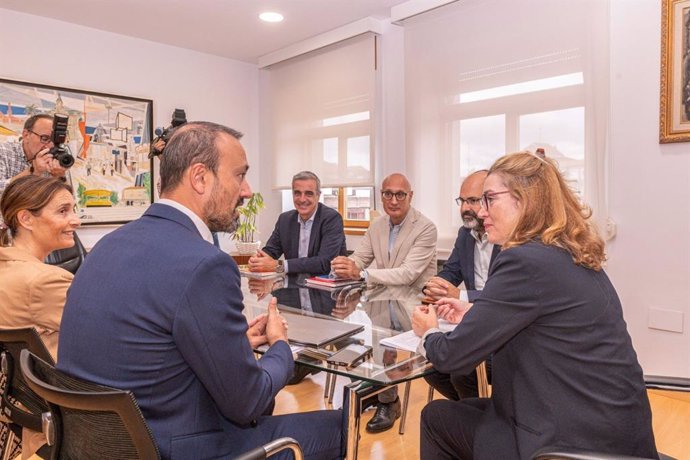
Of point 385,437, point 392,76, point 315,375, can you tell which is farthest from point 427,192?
point 385,437

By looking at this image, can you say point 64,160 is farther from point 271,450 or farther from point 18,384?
point 271,450

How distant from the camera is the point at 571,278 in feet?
4.10

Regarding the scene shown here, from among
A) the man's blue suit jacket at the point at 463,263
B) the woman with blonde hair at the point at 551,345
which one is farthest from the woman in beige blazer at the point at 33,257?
the man's blue suit jacket at the point at 463,263

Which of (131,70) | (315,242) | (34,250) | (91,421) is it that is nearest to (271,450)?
(91,421)

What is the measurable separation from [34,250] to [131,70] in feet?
9.92

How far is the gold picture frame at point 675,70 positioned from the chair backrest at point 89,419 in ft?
10.0

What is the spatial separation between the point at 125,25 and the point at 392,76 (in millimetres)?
2282

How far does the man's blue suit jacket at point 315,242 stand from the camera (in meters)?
3.28

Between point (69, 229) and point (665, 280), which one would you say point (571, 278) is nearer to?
point (69, 229)

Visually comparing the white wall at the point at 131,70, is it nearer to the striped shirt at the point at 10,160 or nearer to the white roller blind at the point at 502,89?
the striped shirt at the point at 10,160

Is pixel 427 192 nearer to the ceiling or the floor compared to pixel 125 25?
nearer to the floor

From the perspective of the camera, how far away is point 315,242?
11.4 feet

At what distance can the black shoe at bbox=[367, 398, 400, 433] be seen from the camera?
100 inches

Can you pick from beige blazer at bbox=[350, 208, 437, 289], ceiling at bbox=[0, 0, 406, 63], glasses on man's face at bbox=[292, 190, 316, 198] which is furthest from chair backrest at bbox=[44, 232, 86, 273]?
ceiling at bbox=[0, 0, 406, 63]
